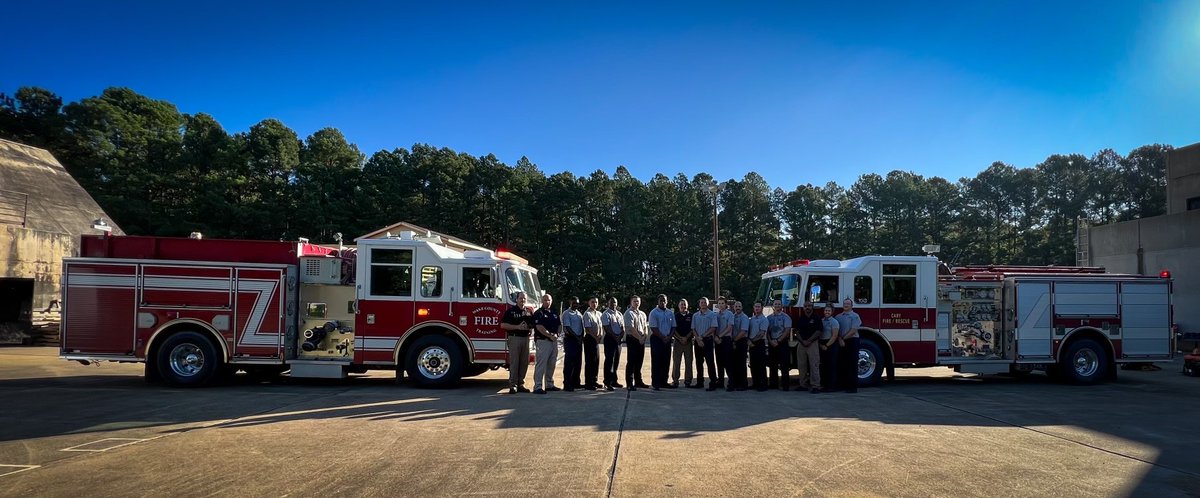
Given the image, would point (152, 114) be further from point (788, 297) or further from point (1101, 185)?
point (1101, 185)

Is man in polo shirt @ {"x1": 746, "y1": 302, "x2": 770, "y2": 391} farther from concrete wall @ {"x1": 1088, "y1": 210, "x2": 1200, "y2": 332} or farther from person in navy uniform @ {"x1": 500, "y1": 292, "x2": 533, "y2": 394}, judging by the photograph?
concrete wall @ {"x1": 1088, "y1": 210, "x2": 1200, "y2": 332}

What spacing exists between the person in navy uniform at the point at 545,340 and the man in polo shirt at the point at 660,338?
1.78 m

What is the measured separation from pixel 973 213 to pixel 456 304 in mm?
52126

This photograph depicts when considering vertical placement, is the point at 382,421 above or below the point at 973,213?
below

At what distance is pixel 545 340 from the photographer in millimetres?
11617

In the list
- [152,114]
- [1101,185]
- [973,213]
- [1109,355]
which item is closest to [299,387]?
[1109,355]

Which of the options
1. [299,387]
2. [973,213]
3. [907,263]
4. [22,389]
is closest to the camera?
[22,389]

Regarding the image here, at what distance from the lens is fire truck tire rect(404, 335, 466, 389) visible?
11852 mm

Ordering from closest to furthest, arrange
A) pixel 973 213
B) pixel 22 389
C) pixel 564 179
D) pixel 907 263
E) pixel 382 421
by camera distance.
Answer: pixel 382 421
pixel 22 389
pixel 907 263
pixel 564 179
pixel 973 213

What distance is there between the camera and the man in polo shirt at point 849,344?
1195 cm

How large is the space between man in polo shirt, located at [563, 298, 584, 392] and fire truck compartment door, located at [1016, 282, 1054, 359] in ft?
30.2

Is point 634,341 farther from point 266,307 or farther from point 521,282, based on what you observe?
point 266,307

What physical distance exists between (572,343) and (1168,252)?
27415 mm

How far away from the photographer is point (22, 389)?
37.1 ft
